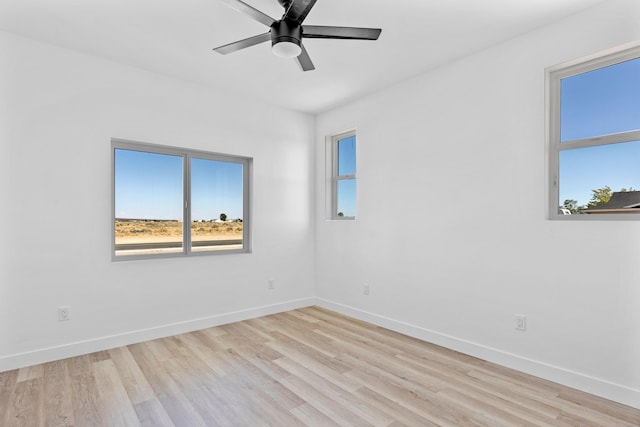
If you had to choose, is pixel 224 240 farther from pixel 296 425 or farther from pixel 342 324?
pixel 296 425

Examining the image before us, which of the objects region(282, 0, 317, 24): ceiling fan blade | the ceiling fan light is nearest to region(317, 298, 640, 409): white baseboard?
the ceiling fan light

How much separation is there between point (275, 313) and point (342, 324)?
938mm

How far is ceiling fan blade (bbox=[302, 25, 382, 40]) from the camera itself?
83.2 inches

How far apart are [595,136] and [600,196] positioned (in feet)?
1.43

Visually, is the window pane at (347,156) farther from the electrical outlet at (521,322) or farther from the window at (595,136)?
the electrical outlet at (521,322)

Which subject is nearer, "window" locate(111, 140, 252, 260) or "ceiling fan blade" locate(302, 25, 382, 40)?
"ceiling fan blade" locate(302, 25, 382, 40)

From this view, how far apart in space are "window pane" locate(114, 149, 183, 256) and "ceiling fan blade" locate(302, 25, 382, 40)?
89.6 inches

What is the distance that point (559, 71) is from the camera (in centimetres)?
260

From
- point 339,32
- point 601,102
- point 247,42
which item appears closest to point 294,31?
point 339,32

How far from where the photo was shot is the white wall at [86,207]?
9.03ft

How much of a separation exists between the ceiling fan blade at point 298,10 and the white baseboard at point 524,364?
2.95m

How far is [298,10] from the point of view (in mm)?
1983

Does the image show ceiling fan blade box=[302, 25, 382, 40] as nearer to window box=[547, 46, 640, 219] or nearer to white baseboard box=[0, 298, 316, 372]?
window box=[547, 46, 640, 219]

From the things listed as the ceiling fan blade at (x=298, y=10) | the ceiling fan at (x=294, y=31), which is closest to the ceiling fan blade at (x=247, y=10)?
the ceiling fan at (x=294, y=31)
